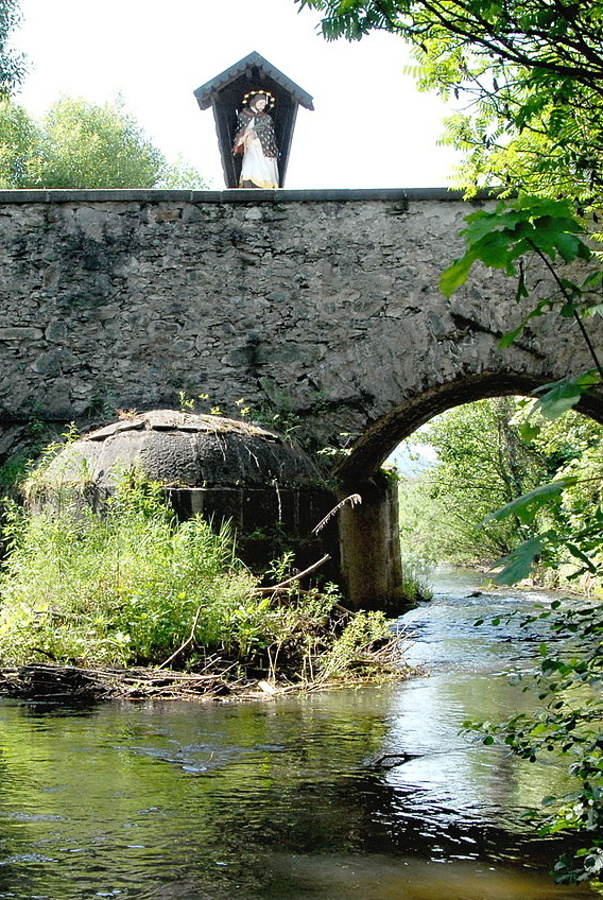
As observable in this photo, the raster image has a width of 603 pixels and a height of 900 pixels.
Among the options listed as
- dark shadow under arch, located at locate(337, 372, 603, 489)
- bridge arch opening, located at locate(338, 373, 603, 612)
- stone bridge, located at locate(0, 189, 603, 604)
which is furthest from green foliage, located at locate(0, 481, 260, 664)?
dark shadow under arch, located at locate(337, 372, 603, 489)

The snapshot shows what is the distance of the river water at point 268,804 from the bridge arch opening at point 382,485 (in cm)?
421

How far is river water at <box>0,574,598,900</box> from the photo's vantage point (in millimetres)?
2707

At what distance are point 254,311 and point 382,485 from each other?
3.42 metres

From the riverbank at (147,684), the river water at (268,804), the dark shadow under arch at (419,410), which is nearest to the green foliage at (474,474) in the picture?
the dark shadow under arch at (419,410)

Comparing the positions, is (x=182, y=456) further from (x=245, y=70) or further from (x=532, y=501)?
(x=245, y=70)

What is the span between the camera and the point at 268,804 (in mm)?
3488

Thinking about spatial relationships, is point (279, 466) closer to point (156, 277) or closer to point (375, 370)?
point (375, 370)

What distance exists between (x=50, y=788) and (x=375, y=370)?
651cm

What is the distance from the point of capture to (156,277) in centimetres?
988

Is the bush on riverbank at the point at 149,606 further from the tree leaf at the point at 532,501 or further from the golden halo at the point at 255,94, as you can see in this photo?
the golden halo at the point at 255,94

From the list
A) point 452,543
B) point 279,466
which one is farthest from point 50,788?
point 452,543

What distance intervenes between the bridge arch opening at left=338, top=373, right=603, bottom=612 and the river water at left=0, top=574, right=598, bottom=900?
4.21 meters

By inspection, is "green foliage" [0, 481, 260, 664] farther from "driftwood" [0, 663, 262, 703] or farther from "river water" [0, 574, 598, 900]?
"river water" [0, 574, 598, 900]

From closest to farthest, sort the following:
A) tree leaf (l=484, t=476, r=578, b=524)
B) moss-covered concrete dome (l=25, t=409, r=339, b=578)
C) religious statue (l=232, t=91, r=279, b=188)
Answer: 1. tree leaf (l=484, t=476, r=578, b=524)
2. moss-covered concrete dome (l=25, t=409, r=339, b=578)
3. religious statue (l=232, t=91, r=279, b=188)
